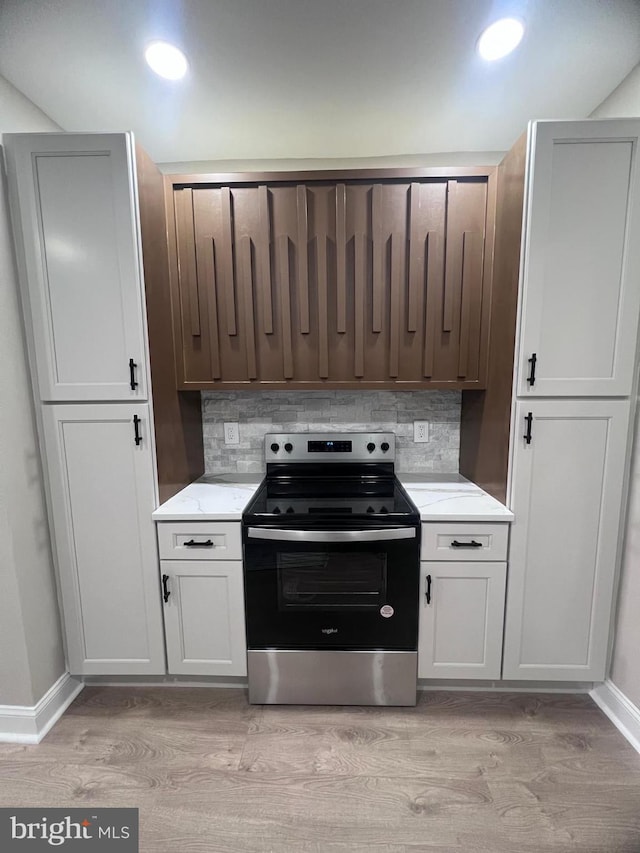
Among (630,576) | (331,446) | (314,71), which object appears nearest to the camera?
(314,71)

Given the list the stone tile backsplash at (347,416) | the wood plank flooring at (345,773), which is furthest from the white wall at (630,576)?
the stone tile backsplash at (347,416)

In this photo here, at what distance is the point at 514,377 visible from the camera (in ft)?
4.99

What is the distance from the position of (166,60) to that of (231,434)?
5.21 ft

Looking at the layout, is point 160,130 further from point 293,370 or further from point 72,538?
point 72,538

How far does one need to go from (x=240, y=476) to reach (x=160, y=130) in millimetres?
1726

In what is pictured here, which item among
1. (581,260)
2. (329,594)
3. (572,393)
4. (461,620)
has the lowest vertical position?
(461,620)

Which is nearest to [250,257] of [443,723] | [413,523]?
[413,523]

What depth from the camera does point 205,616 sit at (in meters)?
1.63

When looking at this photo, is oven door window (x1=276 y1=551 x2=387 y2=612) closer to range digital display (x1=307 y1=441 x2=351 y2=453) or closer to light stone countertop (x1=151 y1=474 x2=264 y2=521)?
light stone countertop (x1=151 y1=474 x2=264 y2=521)

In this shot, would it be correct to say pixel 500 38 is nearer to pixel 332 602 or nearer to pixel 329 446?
pixel 329 446

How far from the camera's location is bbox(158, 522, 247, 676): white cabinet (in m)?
1.60

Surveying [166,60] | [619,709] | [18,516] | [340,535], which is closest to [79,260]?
[166,60]

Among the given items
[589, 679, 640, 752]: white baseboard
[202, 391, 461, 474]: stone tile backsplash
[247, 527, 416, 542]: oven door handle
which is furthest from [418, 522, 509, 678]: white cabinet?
[202, 391, 461, 474]: stone tile backsplash

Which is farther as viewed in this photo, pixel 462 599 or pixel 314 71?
pixel 462 599
